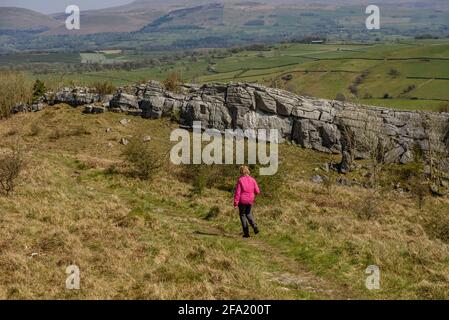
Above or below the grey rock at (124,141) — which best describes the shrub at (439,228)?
below

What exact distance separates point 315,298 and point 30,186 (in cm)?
1682

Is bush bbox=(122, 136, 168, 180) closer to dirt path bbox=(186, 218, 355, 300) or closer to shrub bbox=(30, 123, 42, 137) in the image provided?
dirt path bbox=(186, 218, 355, 300)

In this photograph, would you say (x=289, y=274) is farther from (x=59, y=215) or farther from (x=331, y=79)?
(x=331, y=79)

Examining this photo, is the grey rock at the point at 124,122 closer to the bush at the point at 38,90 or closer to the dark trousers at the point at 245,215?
the bush at the point at 38,90

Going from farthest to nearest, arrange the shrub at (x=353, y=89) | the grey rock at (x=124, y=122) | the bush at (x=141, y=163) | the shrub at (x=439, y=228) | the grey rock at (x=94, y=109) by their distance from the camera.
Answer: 1. the shrub at (x=353, y=89)
2. the grey rock at (x=94, y=109)
3. the grey rock at (x=124, y=122)
4. the bush at (x=141, y=163)
5. the shrub at (x=439, y=228)

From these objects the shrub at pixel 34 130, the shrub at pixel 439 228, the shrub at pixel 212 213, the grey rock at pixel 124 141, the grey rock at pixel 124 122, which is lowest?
the shrub at pixel 439 228

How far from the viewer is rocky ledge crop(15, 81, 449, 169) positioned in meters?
53.2

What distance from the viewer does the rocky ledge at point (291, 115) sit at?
53250mm

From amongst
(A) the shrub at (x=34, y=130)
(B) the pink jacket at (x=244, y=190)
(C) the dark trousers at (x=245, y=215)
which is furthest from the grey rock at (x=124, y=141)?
(B) the pink jacket at (x=244, y=190)

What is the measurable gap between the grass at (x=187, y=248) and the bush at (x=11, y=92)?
3527 cm

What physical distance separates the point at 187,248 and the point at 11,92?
54.9m

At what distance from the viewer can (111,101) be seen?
5709cm

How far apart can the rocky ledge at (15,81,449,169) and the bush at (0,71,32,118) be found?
490 cm

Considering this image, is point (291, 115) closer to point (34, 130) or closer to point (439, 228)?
point (34, 130)
